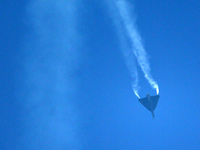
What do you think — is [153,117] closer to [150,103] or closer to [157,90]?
[150,103]

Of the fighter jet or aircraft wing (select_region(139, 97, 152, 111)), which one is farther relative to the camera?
aircraft wing (select_region(139, 97, 152, 111))

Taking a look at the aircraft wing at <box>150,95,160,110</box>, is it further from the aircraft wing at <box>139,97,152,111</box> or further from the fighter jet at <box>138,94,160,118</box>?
the aircraft wing at <box>139,97,152,111</box>

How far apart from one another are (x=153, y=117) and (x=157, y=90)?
2.48 metres

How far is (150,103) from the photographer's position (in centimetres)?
1512

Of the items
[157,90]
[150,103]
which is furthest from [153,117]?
[157,90]

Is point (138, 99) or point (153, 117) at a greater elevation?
point (138, 99)

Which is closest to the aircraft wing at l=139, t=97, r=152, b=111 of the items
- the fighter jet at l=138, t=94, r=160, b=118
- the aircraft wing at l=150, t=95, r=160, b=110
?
the fighter jet at l=138, t=94, r=160, b=118

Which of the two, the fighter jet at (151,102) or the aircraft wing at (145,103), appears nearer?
the fighter jet at (151,102)

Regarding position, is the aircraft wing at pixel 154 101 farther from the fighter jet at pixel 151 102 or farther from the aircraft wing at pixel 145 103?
the aircraft wing at pixel 145 103

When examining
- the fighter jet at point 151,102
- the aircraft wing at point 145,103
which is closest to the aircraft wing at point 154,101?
the fighter jet at point 151,102

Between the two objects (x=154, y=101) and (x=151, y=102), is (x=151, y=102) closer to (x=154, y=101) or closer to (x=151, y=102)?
(x=151, y=102)

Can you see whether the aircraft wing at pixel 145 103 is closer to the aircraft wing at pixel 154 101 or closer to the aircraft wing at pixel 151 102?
the aircraft wing at pixel 151 102

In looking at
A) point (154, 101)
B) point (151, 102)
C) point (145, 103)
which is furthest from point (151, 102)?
point (145, 103)

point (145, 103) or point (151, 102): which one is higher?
point (145, 103)
